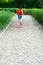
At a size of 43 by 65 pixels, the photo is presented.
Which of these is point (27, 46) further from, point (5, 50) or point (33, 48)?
point (5, 50)

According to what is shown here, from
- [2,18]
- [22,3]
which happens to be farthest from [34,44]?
[22,3]

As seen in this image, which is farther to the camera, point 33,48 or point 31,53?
point 33,48

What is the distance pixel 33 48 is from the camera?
9914 mm

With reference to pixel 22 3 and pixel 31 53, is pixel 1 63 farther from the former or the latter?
pixel 22 3

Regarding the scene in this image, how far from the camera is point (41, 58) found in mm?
8219

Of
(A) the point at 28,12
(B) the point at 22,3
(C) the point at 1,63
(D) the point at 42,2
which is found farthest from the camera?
(B) the point at 22,3

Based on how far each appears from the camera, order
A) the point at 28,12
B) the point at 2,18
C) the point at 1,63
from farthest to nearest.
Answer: the point at 28,12 < the point at 2,18 < the point at 1,63

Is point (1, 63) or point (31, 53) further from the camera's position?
point (31, 53)

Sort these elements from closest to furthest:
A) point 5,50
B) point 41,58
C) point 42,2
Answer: point 41,58 → point 5,50 → point 42,2

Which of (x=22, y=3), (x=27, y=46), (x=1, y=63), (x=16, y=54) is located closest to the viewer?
(x=1, y=63)

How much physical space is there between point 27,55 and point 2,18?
10917 millimetres

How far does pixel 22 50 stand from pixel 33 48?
59 centimetres

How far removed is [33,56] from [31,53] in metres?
0.48

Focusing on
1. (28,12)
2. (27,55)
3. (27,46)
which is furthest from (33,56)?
(28,12)
